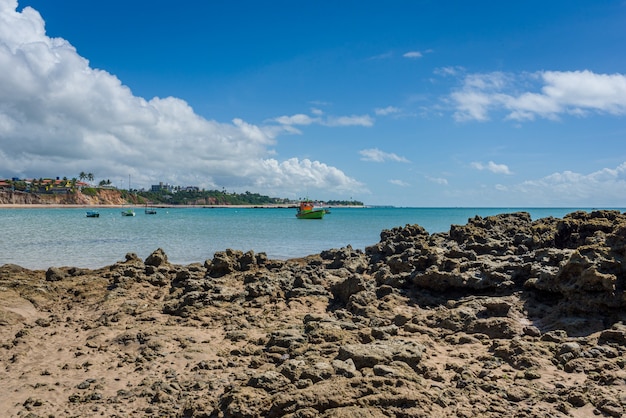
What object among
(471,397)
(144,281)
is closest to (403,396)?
(471,397)

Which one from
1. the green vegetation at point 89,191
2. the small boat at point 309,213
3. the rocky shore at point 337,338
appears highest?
the green vegetation at point 89,191

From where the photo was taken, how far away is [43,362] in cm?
845

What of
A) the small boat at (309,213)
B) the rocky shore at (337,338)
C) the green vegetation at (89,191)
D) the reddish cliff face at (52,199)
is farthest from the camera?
the green vegetation at (89,191)

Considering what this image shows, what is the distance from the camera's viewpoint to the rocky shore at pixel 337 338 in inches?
247

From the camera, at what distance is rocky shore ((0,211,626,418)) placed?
6262 millimetres

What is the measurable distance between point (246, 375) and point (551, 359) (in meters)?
5.34

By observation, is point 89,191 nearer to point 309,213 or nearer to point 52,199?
point 52,199

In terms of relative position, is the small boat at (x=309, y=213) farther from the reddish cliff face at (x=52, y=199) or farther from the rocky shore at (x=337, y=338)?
the reddish cliff face at (x=52, y=199)

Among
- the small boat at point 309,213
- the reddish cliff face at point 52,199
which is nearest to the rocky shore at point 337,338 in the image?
the small boat at point 309,213

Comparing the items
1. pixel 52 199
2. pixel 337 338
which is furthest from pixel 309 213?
pixel 52 199

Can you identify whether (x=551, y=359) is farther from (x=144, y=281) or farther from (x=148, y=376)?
(x=144, y=281)

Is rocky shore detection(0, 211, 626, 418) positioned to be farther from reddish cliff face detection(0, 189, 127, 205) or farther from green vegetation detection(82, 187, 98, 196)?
green vegetation detection(82, 187, 98, 196)

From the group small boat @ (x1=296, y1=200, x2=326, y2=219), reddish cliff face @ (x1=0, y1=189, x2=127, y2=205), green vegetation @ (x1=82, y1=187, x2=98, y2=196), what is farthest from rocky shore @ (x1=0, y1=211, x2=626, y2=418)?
green vegetation @ (x1=82, y1=187, x2=98, y2=196)

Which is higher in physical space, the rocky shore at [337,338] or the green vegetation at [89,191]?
the green vegetation at [89,191]
